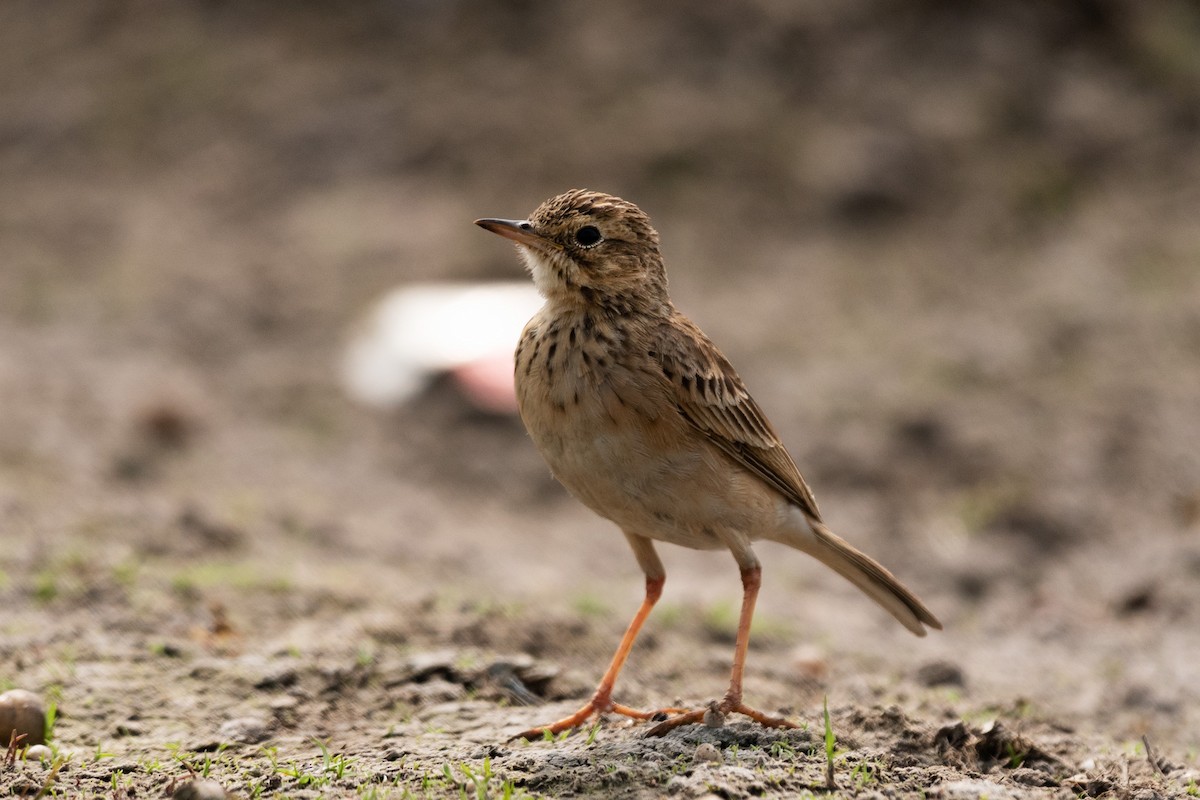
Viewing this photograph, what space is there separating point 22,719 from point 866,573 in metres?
3.25

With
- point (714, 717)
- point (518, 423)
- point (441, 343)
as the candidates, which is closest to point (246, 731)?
point (714, 717)

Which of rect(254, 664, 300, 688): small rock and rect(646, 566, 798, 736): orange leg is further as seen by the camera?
rect(254, 664, 300, 688): small rock

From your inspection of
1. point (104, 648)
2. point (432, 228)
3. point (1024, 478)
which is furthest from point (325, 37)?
point (104, 648)

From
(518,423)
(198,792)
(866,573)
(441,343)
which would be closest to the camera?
(198,792)

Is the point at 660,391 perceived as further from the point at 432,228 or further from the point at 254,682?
the point at 432,228

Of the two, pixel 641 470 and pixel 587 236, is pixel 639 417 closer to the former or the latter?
pixel 641 470

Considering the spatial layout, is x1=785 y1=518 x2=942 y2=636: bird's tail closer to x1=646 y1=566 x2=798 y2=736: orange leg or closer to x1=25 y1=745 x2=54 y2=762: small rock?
x1=646 y1=566 x2=798 y2=736: orange leg

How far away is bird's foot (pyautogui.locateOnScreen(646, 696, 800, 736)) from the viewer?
4637 millimetres

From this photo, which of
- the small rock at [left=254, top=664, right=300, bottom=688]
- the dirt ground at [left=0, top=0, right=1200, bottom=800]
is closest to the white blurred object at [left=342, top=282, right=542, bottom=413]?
the dirt ground at [left=0, top=0, right=1200, bottom=800]

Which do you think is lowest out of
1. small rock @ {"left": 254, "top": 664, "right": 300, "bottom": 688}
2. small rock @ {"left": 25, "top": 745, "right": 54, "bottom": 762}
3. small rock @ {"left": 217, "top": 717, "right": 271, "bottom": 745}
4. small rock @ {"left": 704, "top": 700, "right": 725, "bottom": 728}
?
small rock @ {"left": 25, "top": 745, "right": 54, "bottom": 762}

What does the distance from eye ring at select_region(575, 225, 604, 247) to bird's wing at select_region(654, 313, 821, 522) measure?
0.42 meters

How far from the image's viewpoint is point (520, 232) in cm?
511

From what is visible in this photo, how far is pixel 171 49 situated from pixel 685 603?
9.77m

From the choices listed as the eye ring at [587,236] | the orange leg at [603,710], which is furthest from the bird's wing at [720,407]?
the orange leg at [603,710]
